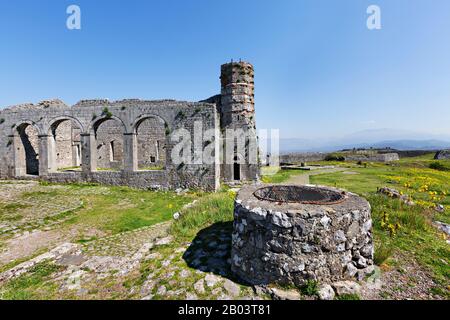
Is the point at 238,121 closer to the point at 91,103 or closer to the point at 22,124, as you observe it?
the point at 91,103

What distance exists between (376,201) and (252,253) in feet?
22.6

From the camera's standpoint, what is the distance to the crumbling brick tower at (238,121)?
15.7 metres

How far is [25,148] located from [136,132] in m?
10.1

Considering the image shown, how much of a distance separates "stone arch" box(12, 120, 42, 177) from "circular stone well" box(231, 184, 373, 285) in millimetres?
18443

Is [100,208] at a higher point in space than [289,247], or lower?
lower

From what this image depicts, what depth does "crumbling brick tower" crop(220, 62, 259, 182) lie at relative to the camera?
15742 millimetres

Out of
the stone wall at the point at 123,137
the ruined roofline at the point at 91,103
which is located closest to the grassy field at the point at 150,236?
the stone wall at the point at 123,137

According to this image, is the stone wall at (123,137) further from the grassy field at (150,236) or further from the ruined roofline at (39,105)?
the grassy field at (150,236)

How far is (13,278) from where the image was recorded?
5141 millimetres

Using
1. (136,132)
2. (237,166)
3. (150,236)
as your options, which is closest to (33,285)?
(150,236)

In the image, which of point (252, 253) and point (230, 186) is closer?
point (252, 253)

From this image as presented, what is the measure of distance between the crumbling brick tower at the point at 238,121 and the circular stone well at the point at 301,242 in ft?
38.1
